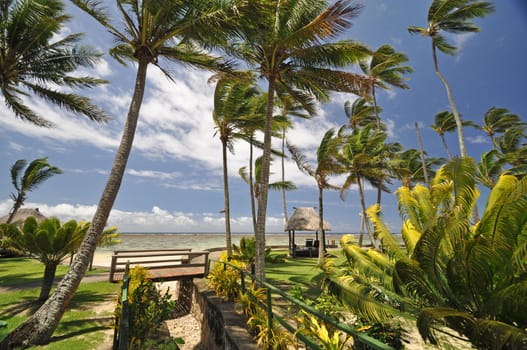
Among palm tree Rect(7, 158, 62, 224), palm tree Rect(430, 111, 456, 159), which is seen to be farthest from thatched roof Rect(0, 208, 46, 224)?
palm tree Rect(430, 111, 456, 159)

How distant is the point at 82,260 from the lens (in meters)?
5.39

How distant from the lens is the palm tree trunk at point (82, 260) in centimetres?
484

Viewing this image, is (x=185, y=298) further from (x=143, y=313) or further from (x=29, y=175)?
(x=29, y=175)

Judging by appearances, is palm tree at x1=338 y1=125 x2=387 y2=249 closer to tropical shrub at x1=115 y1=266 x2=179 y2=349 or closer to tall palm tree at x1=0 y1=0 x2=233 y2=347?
tall palm tree at x1=0 y1=0 x2=233 y2=347

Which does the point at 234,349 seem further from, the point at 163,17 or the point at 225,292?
the point at 163,17

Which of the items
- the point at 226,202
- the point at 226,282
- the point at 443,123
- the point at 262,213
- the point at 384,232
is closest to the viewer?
the point at 384,232

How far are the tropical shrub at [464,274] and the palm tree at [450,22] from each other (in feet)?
50.5

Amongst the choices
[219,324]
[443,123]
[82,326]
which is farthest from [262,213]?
[443,123]

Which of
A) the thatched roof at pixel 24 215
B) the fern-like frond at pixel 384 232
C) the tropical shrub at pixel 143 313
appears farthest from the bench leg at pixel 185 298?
the thatched roof at pixel 24 215

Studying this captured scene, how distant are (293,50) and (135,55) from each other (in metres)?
4.60

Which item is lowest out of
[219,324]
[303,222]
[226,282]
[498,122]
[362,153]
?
[219,324]

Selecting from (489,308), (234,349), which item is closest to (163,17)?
(234,349)

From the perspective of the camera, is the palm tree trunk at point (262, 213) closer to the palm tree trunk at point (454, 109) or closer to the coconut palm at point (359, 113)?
the palm tree trunk at point (454, 109)

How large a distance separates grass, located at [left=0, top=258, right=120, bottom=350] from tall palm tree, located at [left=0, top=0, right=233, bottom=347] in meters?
0.49
